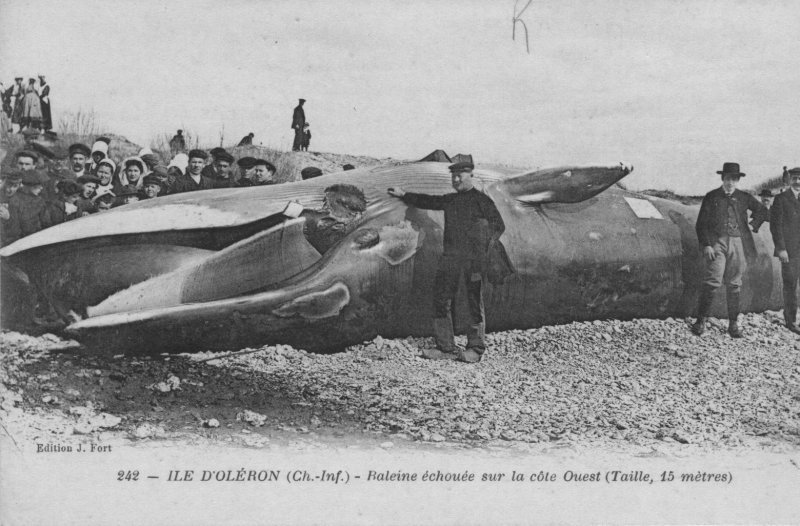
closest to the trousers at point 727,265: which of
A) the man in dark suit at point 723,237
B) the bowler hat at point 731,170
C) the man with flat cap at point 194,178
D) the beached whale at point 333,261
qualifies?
the man in dark suit at point 723,237

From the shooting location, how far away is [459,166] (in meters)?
5.83

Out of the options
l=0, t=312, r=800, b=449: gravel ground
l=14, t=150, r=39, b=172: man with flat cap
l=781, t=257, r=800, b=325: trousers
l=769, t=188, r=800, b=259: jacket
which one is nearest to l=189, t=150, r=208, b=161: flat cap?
l=14, t=150, r=39, b=172: man with flat cap

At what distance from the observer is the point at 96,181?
22.1ft

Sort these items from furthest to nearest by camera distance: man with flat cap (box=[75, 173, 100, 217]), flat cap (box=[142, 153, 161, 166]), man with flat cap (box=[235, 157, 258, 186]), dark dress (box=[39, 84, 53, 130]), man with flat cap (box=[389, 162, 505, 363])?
1. flat cap (box=[142, 153, 161, 166])
2. man with flat cap (box=[235, 157, 258, 186])
3. man with flat cap (box=[75, 173, 100, 217])
4. dark dress (box=[39, 84, 53, 130])
5. man with flat cap (box=[389, 162, 505, 363])

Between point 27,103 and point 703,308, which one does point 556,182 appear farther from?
point 27,103

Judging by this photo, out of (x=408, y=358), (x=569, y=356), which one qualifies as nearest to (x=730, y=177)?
(x=569, y=356)

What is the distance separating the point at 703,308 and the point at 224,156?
461 cm

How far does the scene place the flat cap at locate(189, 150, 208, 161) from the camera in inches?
274

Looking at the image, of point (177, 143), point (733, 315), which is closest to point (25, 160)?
point (177, 143)

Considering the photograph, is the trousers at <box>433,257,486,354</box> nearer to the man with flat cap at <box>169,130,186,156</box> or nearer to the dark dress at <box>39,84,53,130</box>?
the man with flat cap at <box>169,130,186,156</box>

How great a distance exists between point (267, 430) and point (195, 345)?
31.7 inches

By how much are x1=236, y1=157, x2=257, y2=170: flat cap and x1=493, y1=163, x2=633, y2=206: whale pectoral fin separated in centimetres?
242

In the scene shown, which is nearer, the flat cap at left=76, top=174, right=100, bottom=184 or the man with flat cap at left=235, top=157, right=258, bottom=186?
the flat cap at left=76, top=174, right=100, bottom=184

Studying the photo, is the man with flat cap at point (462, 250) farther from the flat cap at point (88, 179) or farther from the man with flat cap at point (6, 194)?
the man with flat cap at point (6, 194)
